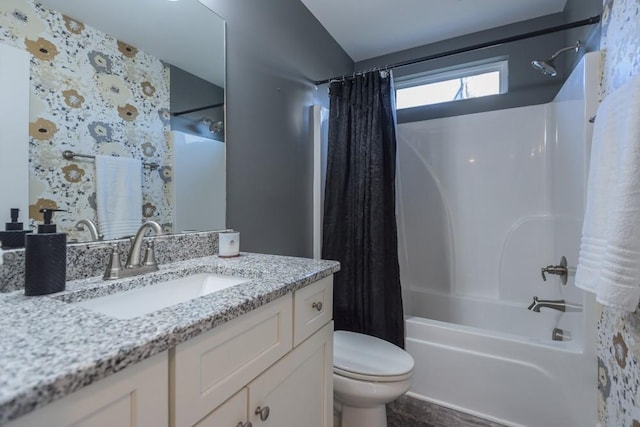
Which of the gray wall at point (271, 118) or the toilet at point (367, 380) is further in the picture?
the gray wall at point (271, 118)

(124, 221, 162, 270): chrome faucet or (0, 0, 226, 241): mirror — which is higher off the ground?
(0, 0, 226, 241): mirror

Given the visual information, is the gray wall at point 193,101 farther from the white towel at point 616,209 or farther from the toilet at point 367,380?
the white towel at point 616,209

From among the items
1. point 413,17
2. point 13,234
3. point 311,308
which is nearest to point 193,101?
point 13,234

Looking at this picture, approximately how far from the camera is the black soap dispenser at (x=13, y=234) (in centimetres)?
73

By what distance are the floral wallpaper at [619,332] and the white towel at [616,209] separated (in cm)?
24

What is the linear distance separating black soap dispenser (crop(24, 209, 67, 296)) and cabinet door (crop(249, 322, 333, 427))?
53 centimetres

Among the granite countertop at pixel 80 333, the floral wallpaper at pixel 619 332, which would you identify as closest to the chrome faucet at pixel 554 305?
the floral wallpaper at pixel 619 332

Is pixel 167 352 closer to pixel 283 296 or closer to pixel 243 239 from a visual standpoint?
pixel 283 296

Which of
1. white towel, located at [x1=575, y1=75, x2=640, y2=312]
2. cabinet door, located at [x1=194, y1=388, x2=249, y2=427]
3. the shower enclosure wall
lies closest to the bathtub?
the shower enclosure wall

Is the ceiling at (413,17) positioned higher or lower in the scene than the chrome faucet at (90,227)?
higher

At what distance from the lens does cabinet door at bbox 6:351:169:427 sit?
363mm

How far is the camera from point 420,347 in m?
1.70

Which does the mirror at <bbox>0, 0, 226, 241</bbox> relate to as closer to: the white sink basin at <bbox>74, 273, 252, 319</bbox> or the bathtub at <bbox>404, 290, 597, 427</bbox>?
the white sink basin at <bbox>74, 273, 252, 319</bbox>

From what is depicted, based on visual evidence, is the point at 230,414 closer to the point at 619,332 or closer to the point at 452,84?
the point at 619,332
